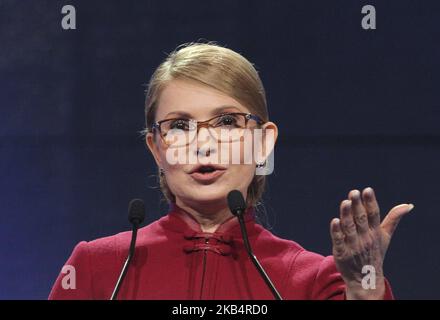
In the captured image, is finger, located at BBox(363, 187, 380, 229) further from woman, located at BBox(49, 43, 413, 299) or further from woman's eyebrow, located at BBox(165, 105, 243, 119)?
woman's eyebrow, located at BBox(165, 105, 243, 119)

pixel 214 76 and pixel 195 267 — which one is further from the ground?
pixel 214 76

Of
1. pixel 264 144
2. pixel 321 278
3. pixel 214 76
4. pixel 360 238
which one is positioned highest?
pixel 214 76

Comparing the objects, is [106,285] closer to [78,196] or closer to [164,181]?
[164,181]

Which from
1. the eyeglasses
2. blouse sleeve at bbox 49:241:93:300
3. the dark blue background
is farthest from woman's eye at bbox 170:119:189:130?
the dark blue background

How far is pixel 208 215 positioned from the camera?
4.75ft

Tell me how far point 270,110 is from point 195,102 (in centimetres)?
65

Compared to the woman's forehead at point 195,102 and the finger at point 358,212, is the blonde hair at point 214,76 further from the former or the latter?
the finger at point 358,212

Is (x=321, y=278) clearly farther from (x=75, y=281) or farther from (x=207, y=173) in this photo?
(x=75, y=281)

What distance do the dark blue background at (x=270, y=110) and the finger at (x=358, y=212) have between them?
0.86m

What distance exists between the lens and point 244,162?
140cm

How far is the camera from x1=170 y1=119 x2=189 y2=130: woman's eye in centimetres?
138

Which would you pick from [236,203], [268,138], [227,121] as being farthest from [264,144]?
[236,203]

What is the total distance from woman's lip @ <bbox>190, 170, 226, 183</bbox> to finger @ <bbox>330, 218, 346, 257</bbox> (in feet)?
0.96

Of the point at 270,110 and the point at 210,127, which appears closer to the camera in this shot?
the point at 210,127
